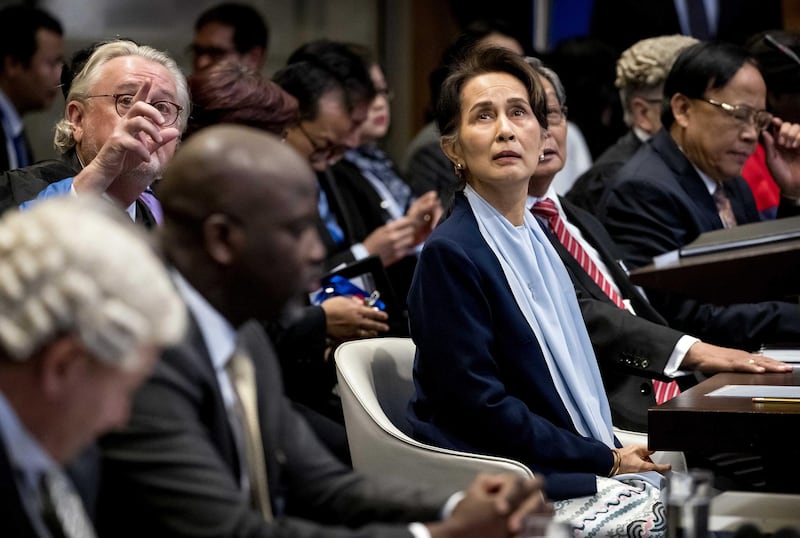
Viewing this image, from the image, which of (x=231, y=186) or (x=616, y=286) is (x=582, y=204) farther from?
(x=231, y=186)

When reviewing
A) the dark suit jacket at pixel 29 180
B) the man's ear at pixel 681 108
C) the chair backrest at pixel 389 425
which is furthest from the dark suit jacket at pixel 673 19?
the dark suit jacket at pixel 29 180

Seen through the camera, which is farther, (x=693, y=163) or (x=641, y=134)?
(x=641, y=134)

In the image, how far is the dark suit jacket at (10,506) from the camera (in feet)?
4.84

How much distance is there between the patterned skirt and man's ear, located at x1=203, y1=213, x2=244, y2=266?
1.18 meters

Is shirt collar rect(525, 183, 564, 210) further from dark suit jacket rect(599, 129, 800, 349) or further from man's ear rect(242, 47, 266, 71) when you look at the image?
man's ear rect(242, 47, 266, 71)

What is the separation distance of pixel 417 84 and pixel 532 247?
4978 millimetres

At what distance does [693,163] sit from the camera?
4223 mm

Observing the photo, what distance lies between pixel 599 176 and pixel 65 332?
3.56 m

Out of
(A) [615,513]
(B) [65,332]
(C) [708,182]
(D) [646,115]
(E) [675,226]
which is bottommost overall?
(A) [615,513]

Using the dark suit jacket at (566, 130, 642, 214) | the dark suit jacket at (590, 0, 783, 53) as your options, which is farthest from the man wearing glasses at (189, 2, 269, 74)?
the dark suit jacket at (590, 0, 783, 53)

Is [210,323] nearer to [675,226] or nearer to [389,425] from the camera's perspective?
[389,425]

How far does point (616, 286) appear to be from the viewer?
3.63 meters

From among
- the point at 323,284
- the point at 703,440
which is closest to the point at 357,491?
the point at 703,440

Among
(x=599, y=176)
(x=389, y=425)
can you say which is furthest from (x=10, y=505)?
(x=599, y=176)
